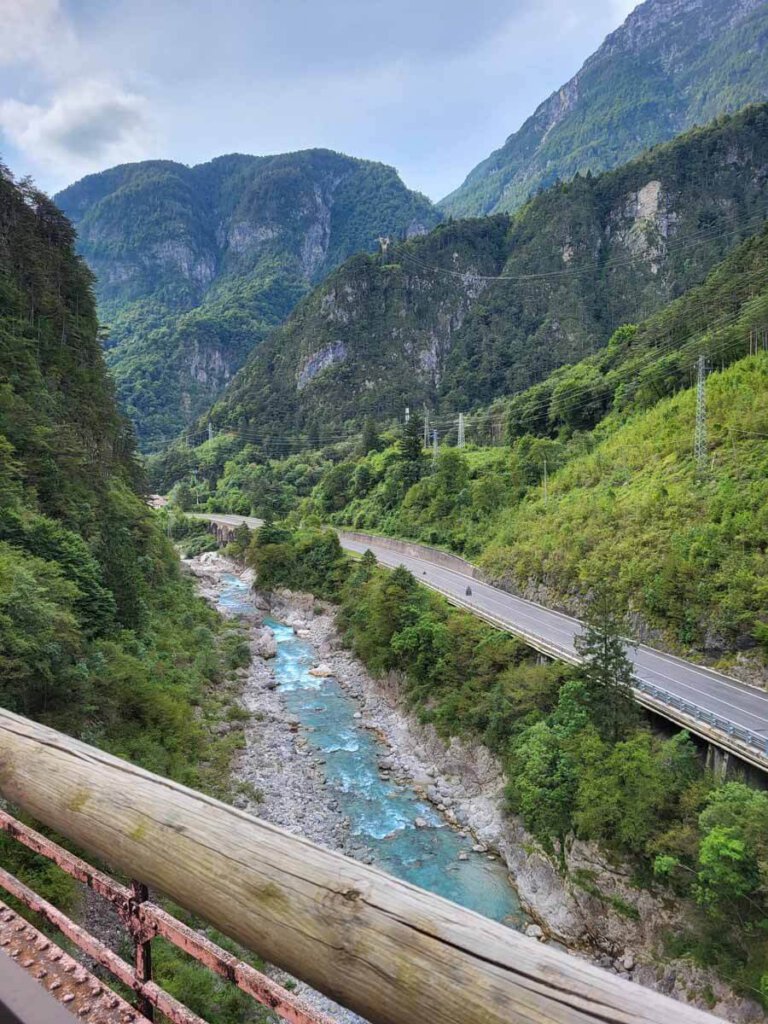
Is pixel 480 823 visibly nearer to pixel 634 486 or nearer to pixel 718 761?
pixel 718 761

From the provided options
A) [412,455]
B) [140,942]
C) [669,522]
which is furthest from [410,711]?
[412,455]

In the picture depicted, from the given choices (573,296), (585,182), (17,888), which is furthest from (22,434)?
(585,182)

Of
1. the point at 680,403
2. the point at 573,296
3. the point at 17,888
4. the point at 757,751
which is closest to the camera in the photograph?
the point at 17,888

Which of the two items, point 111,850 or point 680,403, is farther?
point 680,403

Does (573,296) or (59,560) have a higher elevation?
(573,296)

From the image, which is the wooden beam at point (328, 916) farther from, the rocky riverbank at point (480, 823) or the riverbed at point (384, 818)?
the riverbed at point (384, 818)

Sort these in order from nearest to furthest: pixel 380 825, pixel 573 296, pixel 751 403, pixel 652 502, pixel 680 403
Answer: pixel 380 825
pixel 652 502
pixel 751 403
pixel 680 403
pixel 573 296

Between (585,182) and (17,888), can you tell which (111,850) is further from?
(585,182)
